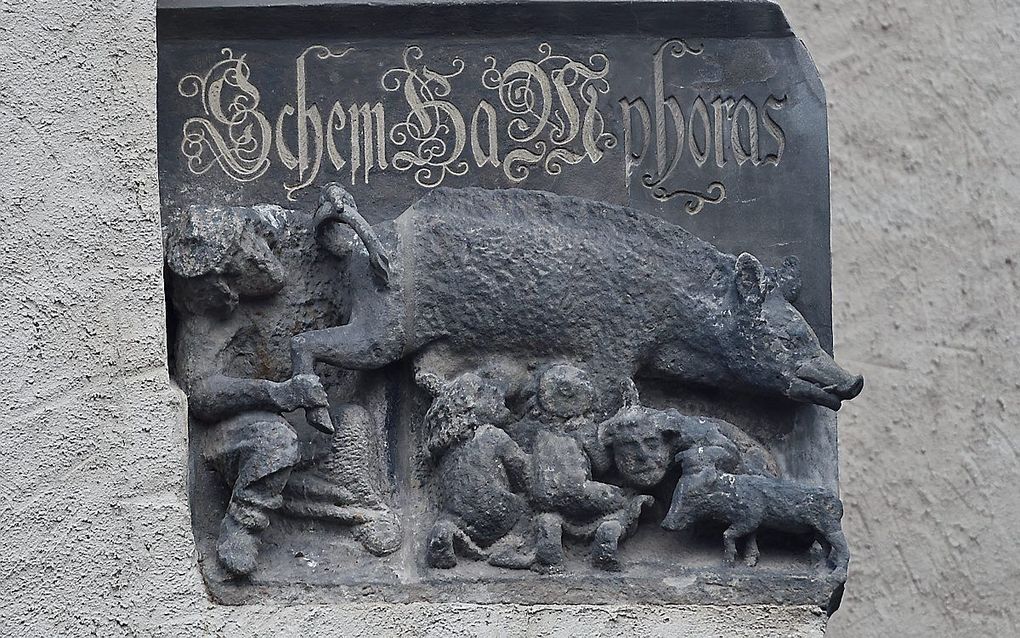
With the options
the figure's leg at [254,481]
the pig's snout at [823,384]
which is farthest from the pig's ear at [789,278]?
the figure's leg at [254,481]

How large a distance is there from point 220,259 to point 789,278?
0.87 metres

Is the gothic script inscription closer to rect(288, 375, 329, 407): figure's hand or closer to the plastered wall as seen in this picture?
the plastered wall

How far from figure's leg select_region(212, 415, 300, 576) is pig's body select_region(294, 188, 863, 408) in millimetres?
134

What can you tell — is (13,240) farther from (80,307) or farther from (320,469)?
(320,469)

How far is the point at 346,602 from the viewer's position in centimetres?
356

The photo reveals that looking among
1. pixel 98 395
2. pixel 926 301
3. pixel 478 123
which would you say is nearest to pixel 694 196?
pixel 478 123

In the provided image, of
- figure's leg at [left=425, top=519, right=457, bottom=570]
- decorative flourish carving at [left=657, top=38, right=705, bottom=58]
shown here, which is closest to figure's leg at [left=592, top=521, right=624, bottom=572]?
figure's leg at [left=425, top=519, right=457, bottom=570]

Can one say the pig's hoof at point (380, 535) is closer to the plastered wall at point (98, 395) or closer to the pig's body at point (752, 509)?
the plastered wall at point (98, 395)

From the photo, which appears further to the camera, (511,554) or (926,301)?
(926,301)

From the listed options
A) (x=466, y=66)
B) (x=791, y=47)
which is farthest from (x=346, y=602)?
(x=791, y=47)

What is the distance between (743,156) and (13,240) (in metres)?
1.13

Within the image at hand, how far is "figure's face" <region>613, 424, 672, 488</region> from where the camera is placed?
363cm

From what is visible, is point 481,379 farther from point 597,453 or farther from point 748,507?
point 748,507

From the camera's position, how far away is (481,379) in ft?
12.0
